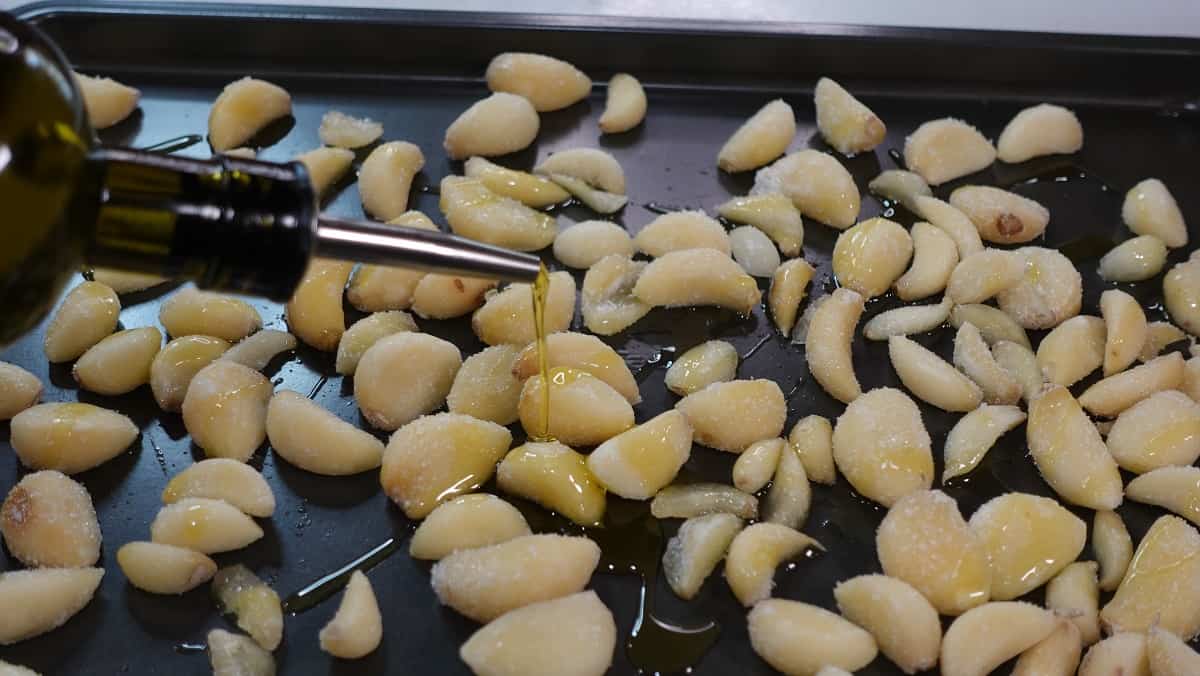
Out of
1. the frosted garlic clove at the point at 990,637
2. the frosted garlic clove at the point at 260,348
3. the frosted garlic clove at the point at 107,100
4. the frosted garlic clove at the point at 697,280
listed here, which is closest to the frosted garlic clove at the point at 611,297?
the frosted garlic clove at the point at 697,280

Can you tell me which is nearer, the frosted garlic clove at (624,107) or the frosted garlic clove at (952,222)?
the frosted garlic clove at (952,222)

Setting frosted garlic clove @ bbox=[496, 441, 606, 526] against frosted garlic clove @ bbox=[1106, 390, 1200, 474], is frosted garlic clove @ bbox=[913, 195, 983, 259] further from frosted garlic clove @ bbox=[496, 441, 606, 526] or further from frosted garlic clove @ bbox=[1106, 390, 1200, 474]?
frosted garlic clove @ bbox=[496, 441, 606, 526]

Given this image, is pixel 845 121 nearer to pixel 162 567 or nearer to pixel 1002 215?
pixel 1002 215

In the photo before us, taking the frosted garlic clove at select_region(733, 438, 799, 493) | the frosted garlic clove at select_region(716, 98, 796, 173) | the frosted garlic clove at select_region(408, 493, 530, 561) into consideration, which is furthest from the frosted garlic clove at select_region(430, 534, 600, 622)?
the frosted garlic clove at select_region(716, 98, 796, 173)

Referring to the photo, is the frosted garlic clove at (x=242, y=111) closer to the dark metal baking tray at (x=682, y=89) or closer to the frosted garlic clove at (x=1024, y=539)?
the dark metal baking tray at (x=682, y=89)

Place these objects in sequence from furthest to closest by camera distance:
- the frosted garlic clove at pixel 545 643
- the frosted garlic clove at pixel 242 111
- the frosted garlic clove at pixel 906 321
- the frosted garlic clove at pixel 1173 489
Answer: the frosted garlic clove at pixel 242 111
the frosted garlic clove at pixel 906 321
the frosted garlic clove at pixel 1173 489
the frosted garlic clove at pixel 545 643

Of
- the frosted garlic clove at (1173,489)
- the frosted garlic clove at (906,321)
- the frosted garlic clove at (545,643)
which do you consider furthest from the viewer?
the frosted garlic clove at (906,321)
